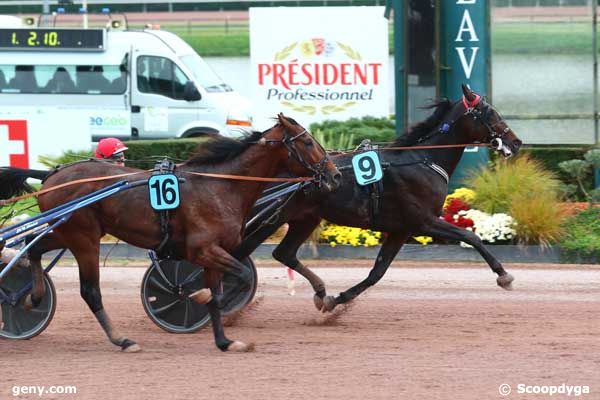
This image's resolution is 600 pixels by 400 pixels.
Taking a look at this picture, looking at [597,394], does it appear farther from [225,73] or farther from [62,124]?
[225,73]

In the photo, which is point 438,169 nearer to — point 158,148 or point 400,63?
point 400,63

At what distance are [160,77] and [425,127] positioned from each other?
443 inches

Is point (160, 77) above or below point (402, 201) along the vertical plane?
above

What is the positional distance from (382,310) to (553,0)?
21.1ft

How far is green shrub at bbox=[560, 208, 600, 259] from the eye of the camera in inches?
458

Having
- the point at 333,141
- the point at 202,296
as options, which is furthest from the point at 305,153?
the point at 333,141

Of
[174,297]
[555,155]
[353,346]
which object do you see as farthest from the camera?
[555,155]

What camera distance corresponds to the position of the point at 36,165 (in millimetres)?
14570

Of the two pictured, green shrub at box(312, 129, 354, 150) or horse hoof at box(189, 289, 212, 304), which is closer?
horse hoof at box(189, 289, 212, 304)

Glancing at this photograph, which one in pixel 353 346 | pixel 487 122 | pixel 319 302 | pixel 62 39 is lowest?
pixel 353 346

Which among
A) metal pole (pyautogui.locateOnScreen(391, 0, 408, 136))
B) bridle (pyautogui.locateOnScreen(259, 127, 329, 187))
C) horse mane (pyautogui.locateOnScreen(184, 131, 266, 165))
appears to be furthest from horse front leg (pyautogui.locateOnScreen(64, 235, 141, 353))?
metal pole (pyautogui.locateOnScreen(391, 0, 408, 136))

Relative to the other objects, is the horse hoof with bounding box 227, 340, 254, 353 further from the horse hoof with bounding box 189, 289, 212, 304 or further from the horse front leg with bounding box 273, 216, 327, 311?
the horse front leg with bounding box 273, 216, 327, 311

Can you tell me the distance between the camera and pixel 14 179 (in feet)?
27.8

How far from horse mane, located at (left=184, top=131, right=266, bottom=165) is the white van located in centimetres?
1142
